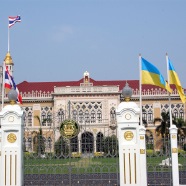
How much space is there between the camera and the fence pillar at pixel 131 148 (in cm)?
1237

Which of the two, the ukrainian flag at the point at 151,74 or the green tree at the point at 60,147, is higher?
the ukrainian flag at the point at 151,74

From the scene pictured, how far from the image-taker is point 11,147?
12688 mm

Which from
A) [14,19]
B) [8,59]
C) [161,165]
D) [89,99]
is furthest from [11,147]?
[8,59]

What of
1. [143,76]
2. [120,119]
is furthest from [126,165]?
[143,76]

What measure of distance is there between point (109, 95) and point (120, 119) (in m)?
39.8

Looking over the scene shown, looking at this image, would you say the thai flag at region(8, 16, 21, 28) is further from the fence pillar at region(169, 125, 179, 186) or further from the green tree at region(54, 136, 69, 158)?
the fence pillar at region(169, 125, 179, 186)

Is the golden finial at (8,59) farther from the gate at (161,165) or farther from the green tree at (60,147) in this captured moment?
the green tree at (60,147)

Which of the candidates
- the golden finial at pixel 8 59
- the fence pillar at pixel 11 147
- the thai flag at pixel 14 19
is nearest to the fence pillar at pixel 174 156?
the fence pillar at pixel 11 147

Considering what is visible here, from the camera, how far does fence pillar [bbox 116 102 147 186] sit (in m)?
12.4

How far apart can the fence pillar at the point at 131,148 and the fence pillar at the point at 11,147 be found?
3.13 m

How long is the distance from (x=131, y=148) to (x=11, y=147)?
3.75m

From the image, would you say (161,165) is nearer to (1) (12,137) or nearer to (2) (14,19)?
(1) (12,137)

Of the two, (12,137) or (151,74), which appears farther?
(151,74)

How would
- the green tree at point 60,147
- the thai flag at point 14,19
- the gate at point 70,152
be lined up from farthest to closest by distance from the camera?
the thai flag at point 14,19 → the green tree at point 60,147 → the gate at point 70,152
